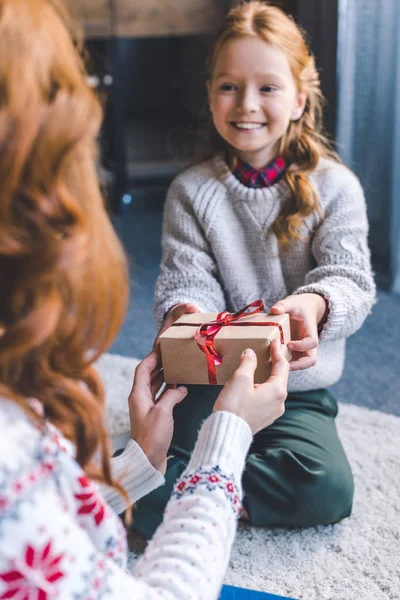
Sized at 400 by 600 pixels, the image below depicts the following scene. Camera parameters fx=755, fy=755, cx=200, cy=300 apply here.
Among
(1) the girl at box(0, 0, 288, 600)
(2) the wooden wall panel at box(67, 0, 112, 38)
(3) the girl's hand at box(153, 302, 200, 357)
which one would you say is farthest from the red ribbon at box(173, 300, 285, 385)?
(2) the wooden wall panel at box(67, 0, 112, 38)

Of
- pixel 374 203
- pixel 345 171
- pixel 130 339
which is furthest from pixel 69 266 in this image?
pixel 374 203

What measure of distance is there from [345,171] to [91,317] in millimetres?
854

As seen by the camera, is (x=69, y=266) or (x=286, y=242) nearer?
(x=69, y=266)

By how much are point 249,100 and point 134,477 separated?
2.17 ft

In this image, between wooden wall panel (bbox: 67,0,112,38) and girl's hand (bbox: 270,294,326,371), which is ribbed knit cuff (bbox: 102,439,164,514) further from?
wooden wall panel (bbox: 67,0,112,38)

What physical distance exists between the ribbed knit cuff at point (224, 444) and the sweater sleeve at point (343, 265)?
47cm

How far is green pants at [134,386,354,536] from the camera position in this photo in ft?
3.76

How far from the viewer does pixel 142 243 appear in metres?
2.58

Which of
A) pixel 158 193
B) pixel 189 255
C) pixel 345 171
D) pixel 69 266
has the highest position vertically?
pixel 69 266

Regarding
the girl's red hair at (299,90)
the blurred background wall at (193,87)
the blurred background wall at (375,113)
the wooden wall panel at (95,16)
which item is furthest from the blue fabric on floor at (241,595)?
the wooden wall panel at (95,16)

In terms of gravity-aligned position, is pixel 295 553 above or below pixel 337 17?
below

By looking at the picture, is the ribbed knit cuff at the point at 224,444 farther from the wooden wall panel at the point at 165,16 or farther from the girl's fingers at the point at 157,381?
the wooden wall panel at the point at 165,16

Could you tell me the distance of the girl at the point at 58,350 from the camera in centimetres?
52

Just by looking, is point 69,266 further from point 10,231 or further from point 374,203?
point 374,203
